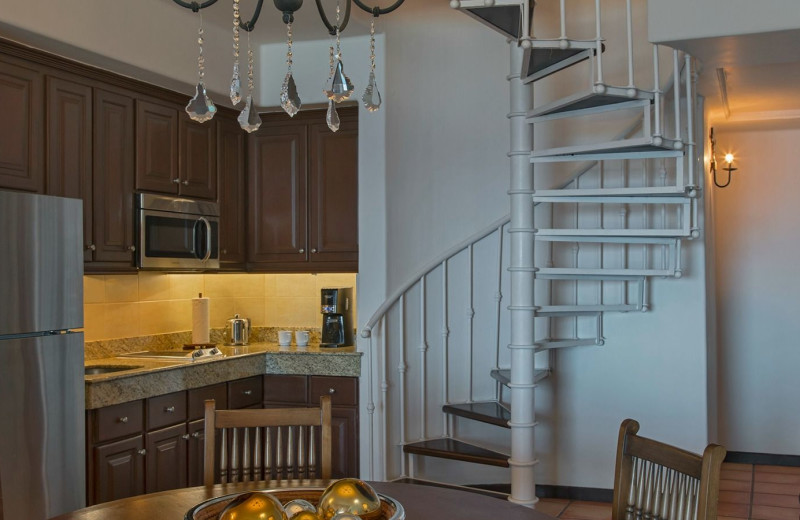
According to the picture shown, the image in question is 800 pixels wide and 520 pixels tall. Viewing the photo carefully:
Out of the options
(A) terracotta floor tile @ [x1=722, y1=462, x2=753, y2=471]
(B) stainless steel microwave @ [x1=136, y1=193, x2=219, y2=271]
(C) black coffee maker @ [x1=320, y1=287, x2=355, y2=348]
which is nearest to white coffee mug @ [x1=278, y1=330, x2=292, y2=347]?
(C) black coffee maker @ [x1=320, y1=287, x2=355, y2=348]

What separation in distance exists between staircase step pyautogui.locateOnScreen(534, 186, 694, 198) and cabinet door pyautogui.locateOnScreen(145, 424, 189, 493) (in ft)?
7.14

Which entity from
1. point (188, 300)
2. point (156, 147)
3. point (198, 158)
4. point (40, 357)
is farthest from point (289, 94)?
point (188, 300)

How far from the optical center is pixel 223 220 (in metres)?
5.13

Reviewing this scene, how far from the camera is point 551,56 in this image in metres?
3.99

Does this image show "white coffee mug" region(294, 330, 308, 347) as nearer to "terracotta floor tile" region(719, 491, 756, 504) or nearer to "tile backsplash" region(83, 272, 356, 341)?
"tile backsplash" region(83, 272, 356, 341)

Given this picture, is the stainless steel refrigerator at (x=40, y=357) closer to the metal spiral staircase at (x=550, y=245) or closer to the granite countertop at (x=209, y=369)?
the granite countertop at (x=209, y=369)

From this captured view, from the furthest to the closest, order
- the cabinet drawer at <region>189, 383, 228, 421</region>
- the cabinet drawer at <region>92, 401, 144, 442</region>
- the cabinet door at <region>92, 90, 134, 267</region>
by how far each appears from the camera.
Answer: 1. the cabinet drawer at <region>189, 383, 228, 421</region>
2. the cabinet door at <region>92, 90, 134, 267</region>
3. the cabinet drawer at <region>92, 401, 144, 442</region>

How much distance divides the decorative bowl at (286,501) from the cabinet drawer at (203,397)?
2.24m

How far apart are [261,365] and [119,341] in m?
0.80

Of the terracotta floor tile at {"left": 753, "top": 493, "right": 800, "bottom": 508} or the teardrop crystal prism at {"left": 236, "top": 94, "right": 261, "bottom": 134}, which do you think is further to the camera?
the terracotta floor tile at {"left": 753, "top": 493, "right": 800, "bottom": 508}

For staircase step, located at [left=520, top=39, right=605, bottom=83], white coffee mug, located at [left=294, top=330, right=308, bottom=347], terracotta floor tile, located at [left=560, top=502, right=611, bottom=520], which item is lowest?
terracotta floor tile, located at [left=560, top=502, right=611, bottom=520]

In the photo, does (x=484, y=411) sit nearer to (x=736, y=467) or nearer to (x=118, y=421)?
(x=118, y=421)

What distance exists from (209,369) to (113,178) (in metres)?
1.09

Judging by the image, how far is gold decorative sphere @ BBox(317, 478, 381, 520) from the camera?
1.79 metres
